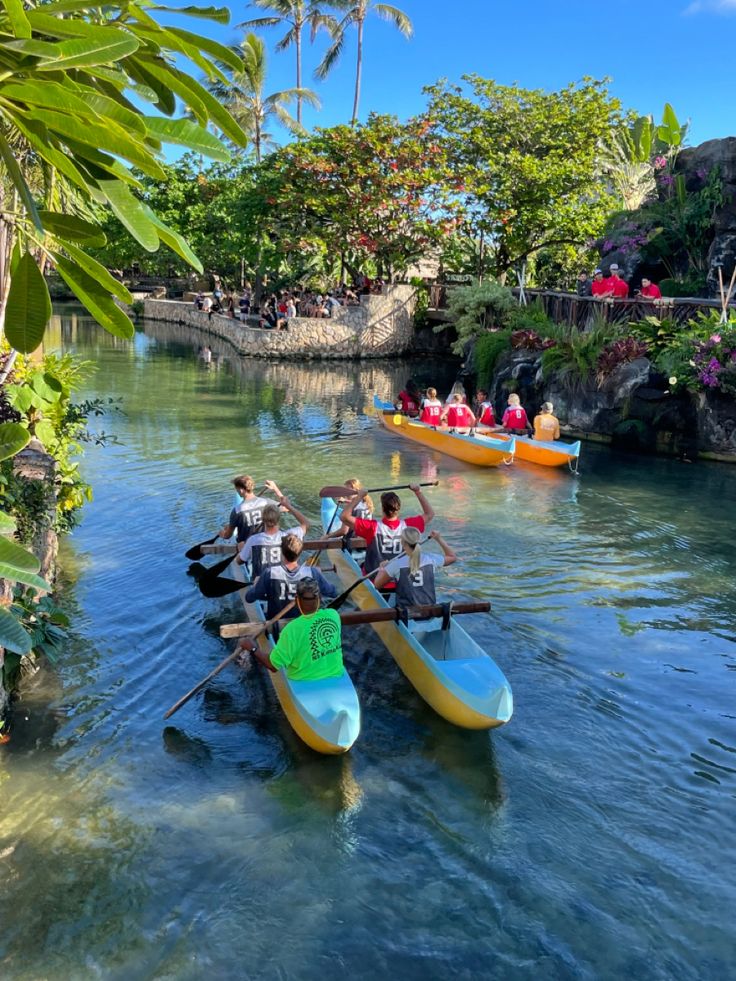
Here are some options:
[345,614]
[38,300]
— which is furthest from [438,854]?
[38,300]

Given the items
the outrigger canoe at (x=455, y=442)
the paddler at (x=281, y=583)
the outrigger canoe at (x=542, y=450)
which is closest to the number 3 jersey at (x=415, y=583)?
the paddler at (x=281, y=583)

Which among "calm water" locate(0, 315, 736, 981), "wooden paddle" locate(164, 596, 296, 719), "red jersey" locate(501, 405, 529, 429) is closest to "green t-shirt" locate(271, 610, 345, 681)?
"wooden paddle" locate(164, 596, 296, 719)

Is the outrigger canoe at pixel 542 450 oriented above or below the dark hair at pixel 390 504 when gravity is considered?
below

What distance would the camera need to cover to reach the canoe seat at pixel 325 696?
6.60 meters

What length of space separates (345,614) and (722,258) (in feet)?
65.1

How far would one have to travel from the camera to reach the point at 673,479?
17203 mm

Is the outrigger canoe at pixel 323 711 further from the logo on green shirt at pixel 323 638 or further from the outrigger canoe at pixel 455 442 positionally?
the outrigger canoe at pixel 455 442

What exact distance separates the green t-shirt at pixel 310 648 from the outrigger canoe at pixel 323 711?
3.3 inches

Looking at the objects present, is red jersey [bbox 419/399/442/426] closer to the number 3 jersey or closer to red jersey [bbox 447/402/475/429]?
red jersey [bbox 447/402/475/429]

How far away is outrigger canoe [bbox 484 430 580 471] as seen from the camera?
55.6 feet

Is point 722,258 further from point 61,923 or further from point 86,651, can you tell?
point 61,923

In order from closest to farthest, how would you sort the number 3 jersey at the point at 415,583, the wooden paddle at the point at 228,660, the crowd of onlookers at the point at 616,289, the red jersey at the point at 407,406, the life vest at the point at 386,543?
the wooden paddle at the point at 228,660, the number 3 jersey at the point at 415,583, the life vest at the point at 386,543, the red jersey at the point at 407,406, the crowd of onlookers at the point at 616,289

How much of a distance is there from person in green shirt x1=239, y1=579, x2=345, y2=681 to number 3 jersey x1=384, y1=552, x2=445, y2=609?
1.38 meters

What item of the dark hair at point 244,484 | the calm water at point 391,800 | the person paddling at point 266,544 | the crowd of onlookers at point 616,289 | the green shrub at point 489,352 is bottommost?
the calm water at point 391,800
